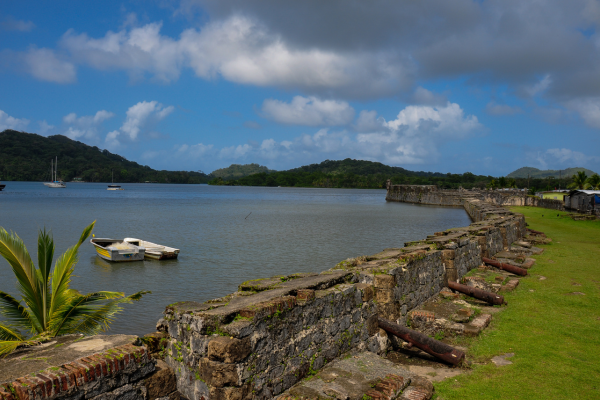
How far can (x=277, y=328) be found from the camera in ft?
14.7

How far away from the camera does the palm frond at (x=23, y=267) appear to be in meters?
5.45

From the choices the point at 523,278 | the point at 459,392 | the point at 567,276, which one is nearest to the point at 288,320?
the point at 459,392

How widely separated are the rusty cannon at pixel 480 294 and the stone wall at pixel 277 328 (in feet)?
7.65

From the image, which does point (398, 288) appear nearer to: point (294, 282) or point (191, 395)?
point (294, 282)

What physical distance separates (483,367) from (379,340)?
1.63 metres

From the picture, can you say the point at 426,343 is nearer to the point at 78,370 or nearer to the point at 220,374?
the point at 220,374

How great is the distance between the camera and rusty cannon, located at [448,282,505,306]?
28.9 ft

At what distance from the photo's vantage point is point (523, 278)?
445 inches

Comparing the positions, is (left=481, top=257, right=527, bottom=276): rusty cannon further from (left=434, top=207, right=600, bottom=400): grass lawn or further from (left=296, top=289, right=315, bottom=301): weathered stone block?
(left=296, top=289, right=315, bottom=301): weathered stone block

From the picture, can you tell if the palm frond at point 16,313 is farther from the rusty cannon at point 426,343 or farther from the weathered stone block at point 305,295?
the rusty cannon at point 426,343

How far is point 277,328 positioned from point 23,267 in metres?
4.07

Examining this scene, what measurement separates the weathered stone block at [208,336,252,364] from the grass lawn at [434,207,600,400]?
3016 mm

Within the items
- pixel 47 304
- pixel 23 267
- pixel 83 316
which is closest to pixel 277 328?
pixel 83 316

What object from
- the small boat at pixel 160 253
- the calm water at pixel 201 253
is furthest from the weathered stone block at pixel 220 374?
the small boat at pixel 160 253
